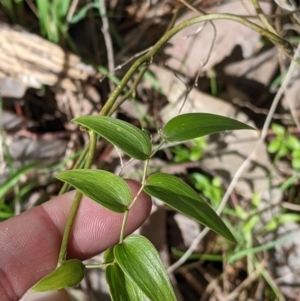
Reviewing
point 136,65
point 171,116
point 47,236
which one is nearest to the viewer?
point 136,65

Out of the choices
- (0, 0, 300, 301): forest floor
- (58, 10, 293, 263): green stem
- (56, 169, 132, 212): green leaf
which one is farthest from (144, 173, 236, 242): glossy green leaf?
(0, 0, 300, 301): forest floor

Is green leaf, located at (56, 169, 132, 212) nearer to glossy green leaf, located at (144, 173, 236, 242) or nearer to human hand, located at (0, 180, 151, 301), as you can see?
glossy green leaf, located at (144, 173, 236, 242)

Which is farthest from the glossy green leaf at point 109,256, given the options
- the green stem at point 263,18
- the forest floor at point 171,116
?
the forest floor at point 171,116

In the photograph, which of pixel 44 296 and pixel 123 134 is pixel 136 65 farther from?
pixel 44 296

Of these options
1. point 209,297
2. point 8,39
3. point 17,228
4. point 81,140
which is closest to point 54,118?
point 81,140

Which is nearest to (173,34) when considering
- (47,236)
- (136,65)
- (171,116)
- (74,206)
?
(136,65)

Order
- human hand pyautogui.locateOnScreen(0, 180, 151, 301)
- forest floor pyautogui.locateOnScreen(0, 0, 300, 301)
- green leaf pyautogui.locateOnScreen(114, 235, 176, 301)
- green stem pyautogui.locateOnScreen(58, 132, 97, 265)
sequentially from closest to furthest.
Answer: green leaf pyautogui.locateOnScreen(114, 235, 176, 301) < green stem pyautogui.locateOnScreen(58, 132, 97, 265) < human hand pyautogui.locateOnScreen(0, 180, 151, 301) < forest floor pyautogui.locateOnScreen(0, 0, 300, 301)
